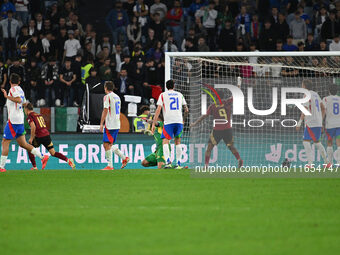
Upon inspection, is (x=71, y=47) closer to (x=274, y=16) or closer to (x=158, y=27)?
(x=158, y=27)

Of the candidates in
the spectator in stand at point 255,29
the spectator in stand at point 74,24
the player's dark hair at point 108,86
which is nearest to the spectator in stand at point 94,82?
the spectator in stand at point 74,24

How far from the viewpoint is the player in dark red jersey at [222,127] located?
16938mm

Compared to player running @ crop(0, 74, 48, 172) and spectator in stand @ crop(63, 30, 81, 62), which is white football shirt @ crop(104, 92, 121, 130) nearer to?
player running @ crop(0, 74, 48, 172)

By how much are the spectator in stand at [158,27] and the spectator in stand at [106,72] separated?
2469 millimetres

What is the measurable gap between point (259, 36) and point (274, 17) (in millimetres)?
1114

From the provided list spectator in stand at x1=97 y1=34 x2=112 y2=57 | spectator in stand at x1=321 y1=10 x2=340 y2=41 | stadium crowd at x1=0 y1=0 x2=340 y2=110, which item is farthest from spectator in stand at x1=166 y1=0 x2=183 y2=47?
spectator in stand at x1=321 y1=10 x2=340 y2=41

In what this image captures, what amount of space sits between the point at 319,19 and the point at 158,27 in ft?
17.9

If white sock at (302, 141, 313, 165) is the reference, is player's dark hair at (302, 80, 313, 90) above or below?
above

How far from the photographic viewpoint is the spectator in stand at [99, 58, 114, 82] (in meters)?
22.9

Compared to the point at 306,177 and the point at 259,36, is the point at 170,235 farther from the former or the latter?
the point at 259,36

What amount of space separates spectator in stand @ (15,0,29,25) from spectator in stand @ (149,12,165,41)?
453 centimetres

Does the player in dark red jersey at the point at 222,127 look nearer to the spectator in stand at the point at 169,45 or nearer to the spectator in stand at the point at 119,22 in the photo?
the spectator in stand at the point at 169,45

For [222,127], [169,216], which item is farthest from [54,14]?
[169,216]

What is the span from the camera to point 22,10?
87.7ft
